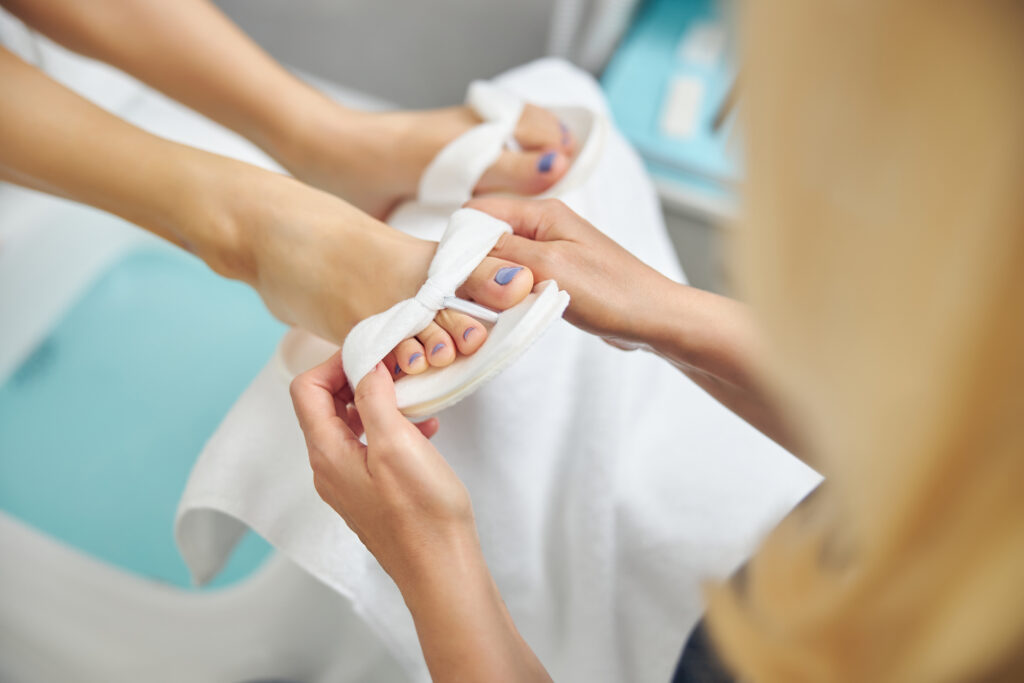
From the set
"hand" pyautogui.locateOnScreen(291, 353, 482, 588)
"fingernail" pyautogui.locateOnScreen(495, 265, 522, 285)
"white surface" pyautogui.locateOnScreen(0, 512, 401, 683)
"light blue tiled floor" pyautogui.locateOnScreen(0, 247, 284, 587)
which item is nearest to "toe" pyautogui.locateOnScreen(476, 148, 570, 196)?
"fingernail" pyautogui.locateOnScreen(495, 265, 522, 285)

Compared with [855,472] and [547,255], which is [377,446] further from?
[855,472]

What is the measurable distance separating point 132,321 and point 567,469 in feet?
2.70

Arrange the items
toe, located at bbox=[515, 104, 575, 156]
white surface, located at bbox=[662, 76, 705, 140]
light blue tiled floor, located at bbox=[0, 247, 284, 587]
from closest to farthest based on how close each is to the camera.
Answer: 1. toe, located at bbox=[515, 104, 575, 156]
2. light blue tiled floor, located at bbox=[0, 247, 284, 587]
3. white surface, located at bbox=[662, 76, 705, 140]

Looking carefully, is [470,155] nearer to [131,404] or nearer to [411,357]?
[411,357]

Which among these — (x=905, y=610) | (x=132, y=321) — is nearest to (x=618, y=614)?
(x=905, y=610)

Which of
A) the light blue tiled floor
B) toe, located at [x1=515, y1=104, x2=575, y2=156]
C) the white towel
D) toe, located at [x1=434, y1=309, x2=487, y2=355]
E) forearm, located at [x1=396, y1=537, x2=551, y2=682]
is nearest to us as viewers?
forearm, located at [x1=396, y1=537, x2=551, y2=682]

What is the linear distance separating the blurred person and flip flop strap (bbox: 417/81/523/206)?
21.3 inches

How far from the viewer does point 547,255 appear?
22.9 inches

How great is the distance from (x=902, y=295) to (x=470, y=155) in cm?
60

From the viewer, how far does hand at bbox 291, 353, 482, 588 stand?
1.52ft

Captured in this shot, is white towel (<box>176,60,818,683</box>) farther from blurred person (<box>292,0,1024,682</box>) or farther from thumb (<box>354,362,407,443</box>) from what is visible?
blurred person (<box>292,0,1024,682</box>)

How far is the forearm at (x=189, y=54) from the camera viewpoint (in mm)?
781

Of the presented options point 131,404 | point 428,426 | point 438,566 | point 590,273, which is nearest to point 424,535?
point 438,566

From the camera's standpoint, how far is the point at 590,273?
22.9 inches
